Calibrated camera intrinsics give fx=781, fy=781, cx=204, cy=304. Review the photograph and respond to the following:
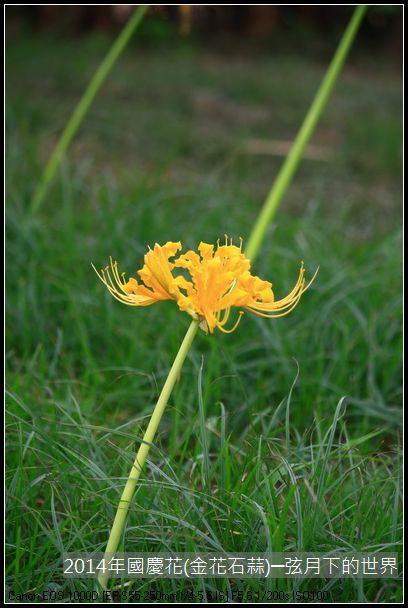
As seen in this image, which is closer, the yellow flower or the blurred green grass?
the yellow flower

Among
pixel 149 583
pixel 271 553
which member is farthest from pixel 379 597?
pixel 149 583

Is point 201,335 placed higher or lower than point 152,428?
higher

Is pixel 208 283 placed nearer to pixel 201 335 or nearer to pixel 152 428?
pixel 152 428

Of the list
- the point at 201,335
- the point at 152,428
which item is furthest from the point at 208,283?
the point at 201,335

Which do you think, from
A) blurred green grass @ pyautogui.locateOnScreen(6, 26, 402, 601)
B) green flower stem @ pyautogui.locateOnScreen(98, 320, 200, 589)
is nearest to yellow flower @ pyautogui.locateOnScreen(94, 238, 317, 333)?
green flower stem @ pyautogui.locateOnScreen(98, 320, 200, 589)

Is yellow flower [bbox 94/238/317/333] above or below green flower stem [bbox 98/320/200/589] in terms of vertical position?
above

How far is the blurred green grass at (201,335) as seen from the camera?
1406mm

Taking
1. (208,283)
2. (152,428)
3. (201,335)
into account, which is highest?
(201,335)

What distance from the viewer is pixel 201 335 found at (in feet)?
8.07

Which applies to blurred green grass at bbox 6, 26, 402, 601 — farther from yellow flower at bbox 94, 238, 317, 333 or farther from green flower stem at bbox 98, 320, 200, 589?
yellow flower at bbox 94, 238, 317, 333

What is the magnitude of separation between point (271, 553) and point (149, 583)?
0.21m

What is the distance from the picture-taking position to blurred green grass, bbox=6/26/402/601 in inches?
55.4

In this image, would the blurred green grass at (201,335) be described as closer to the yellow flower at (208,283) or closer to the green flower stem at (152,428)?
the green flower stem at (152,428)

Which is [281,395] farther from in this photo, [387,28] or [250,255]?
[387,28]
